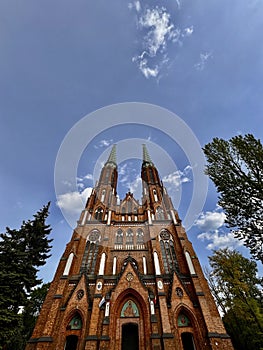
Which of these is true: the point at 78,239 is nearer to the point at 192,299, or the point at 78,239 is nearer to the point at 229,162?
the point at 192,299

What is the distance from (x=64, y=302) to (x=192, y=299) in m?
10.1

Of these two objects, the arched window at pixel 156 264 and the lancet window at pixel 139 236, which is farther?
the lancet window at pixel 139 236

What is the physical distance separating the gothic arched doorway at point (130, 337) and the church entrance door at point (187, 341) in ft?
11.7

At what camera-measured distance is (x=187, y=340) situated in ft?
44.8

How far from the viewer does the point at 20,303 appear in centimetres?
1279

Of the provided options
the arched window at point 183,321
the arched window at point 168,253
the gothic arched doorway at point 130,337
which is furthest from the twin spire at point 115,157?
the gothic arched doorway at point 130,337

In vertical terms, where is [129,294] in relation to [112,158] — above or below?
below

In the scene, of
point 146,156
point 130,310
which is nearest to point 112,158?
point 146,156

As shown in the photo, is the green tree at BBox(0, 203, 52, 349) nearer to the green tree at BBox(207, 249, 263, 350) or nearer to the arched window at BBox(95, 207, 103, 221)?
the arched window at BBox(95, 207, 103, 221)

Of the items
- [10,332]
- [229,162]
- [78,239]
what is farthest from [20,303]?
[229,162]

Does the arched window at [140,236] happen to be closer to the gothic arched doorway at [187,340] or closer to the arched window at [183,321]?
the arched window at [183,321]

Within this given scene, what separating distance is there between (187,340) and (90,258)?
1012 cm

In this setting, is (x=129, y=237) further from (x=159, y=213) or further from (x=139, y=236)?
(x=159, y=213)

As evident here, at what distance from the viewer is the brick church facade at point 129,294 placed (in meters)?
12.4
